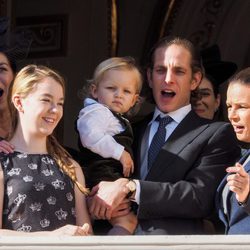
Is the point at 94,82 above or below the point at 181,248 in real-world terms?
above

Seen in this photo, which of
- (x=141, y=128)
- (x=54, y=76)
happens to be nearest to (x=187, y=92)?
(x=141, y=128)

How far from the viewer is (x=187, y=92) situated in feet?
15.5

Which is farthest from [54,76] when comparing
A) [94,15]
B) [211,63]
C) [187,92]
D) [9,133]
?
[94,15]

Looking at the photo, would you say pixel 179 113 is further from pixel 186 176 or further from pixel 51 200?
pixel 51 200

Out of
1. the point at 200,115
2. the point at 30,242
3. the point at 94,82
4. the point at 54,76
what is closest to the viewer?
the point at 30,242

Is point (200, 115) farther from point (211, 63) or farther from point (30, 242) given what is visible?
point (30, 242)

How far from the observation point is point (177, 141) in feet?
15.0

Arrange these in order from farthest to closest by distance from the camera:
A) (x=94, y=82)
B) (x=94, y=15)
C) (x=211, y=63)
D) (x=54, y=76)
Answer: (x=94, y=15) < (x=211, y=63) < (x=94, y=82) < (x=54, y=76)

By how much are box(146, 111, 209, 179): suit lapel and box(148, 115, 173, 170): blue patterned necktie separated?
4cm

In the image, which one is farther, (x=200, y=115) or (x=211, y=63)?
(x=211, y=63)

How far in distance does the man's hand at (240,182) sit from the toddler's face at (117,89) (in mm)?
632

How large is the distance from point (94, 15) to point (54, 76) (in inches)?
116

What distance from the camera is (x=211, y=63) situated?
5.70m

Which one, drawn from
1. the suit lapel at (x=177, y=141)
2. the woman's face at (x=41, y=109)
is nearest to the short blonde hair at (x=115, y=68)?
the suit lapel at (x=177, y=141)
